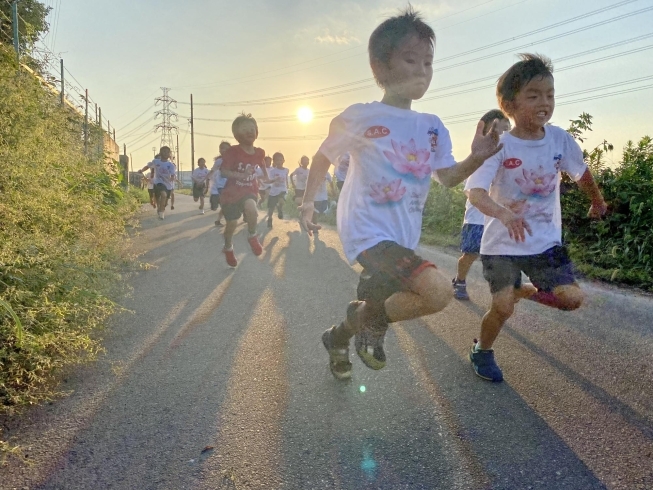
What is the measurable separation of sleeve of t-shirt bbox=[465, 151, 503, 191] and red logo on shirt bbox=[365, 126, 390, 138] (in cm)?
61

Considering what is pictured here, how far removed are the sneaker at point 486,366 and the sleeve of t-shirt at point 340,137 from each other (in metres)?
1.55

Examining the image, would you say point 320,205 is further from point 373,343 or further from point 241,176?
point 373,343

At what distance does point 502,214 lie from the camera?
2.49 m

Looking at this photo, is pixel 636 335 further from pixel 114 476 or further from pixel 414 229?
pixel 114 476

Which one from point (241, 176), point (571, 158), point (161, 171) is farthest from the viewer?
point (161, 171)

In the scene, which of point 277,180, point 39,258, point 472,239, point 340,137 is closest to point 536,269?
point 340,137

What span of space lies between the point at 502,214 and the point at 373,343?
3.21 ft

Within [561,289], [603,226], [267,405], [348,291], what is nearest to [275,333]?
[267,405]

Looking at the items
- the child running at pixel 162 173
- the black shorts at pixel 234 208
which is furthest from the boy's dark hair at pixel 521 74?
the child running at pixel 162 173

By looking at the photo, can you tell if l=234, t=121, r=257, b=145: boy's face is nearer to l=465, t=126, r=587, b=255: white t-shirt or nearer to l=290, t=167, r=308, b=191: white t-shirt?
l=465, t=126, r=587, b=255: white t-shirt

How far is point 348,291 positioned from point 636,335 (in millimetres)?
2652

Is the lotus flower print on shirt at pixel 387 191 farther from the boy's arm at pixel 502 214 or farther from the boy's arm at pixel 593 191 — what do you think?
the boy's arm at pixel 593 191

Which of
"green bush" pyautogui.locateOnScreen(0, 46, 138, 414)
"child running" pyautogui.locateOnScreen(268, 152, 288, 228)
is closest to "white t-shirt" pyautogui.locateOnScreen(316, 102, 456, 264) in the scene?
"green bush" pyautogui.locateOnScreen(0, 46, 138, 414)

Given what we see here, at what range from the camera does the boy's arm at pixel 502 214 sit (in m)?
2.43
